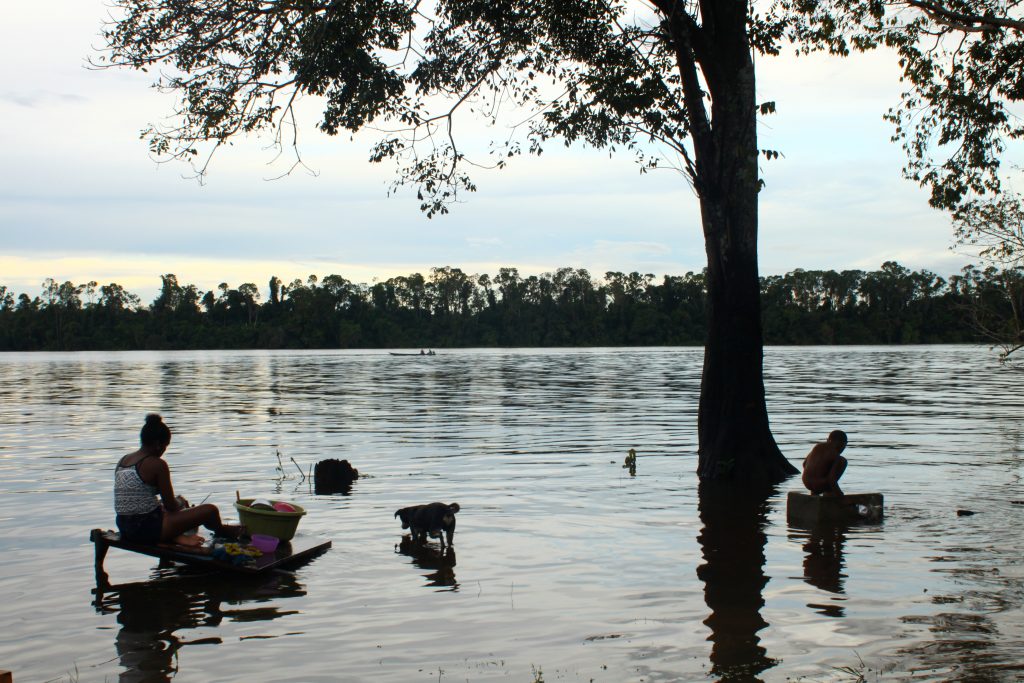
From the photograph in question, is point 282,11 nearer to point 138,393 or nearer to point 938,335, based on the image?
point 138,393

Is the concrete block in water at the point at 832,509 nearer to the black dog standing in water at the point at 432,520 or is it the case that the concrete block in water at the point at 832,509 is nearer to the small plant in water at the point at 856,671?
the black dog standing in water at the point at 432,520

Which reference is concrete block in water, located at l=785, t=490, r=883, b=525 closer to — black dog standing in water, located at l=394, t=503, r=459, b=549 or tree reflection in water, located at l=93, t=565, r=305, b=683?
black dog standing in water, located at l=394, t=503, r=459, b=549

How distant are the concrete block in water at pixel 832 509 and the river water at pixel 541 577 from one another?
8.8 inches

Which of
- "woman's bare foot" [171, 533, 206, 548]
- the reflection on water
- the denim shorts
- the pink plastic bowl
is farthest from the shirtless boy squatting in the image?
the denim shorts

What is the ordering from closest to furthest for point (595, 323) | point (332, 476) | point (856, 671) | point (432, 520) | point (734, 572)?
point (856, 671)
point (734, 572)
point (432, 520)
point (332, 476)
point (595, 323)

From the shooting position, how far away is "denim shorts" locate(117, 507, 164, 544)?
10016 mm

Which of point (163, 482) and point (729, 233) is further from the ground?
point (729, 233)

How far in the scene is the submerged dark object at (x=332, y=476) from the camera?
16.4 meters

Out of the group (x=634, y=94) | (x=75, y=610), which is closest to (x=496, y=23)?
(x=634, y=94)

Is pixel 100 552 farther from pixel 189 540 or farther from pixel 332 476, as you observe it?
pixel 332 476

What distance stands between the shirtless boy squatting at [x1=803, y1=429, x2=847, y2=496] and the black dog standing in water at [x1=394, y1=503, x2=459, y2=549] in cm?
469

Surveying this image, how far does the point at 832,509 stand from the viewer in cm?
1262

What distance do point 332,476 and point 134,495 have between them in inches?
265

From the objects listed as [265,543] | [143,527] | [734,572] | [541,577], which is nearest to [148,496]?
[143,527]
